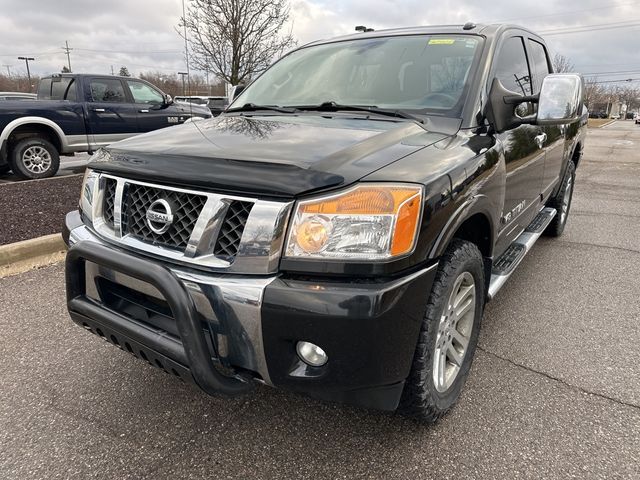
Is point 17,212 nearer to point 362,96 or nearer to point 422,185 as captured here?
point 362,96

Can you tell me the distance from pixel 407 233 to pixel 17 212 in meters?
5.14

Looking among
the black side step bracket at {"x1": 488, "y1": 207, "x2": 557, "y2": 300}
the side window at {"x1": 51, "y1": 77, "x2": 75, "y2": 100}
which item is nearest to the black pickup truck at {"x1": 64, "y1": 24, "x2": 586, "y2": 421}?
the black side step bracket at {"x1": 488, "y1": 207, "x2": 557, "y2": 300}

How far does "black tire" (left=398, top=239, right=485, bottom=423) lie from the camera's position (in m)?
1.95

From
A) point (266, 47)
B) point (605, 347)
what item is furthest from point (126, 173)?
point (266, 47)

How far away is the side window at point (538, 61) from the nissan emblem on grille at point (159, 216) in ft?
10.3

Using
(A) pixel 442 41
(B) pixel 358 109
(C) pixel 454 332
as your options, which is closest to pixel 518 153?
(A) pixel 442 41

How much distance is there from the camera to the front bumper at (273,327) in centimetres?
165

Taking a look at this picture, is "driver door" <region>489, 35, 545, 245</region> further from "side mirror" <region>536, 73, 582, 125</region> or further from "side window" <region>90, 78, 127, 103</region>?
"side window" <region>90, 78, 127, 103</region>

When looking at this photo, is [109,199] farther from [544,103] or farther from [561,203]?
[561,203]

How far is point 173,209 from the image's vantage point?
1939 millimetres

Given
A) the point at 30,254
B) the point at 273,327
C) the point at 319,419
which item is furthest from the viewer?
the point at 30,254

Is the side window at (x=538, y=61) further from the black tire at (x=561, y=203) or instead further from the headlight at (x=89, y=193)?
the headlight at (x=89, y=193)

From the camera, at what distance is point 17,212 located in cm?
535

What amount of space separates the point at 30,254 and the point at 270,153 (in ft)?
11.3
